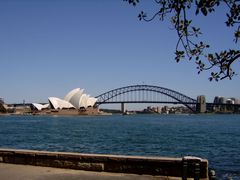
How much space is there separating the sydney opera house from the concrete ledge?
426 feet

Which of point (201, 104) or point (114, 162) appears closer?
point (114, 162)

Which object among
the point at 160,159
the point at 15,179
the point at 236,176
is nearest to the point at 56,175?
the point at 15,179

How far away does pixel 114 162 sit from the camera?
865 centimetres

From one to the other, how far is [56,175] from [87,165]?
2.78 feet

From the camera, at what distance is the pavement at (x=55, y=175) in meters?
8.03

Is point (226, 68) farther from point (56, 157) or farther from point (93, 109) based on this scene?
point (93, 109)

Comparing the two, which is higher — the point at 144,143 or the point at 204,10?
the point at 204,10

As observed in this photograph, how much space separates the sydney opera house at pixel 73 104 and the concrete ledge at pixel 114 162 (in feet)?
426

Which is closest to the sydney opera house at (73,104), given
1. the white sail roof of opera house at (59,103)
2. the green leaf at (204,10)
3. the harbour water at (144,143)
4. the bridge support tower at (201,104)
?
the white sail roof of opera house at (59,103)

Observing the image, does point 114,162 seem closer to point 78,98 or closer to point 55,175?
point 55,175

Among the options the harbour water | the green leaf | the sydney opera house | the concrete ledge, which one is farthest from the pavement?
the sydney opera house

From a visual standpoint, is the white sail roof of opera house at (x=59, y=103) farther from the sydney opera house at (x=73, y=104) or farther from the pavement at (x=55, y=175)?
the pavement at (x=55, y=175)

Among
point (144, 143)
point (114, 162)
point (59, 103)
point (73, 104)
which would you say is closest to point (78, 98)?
point (73, 104)

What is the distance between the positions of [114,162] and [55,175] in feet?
4.49
